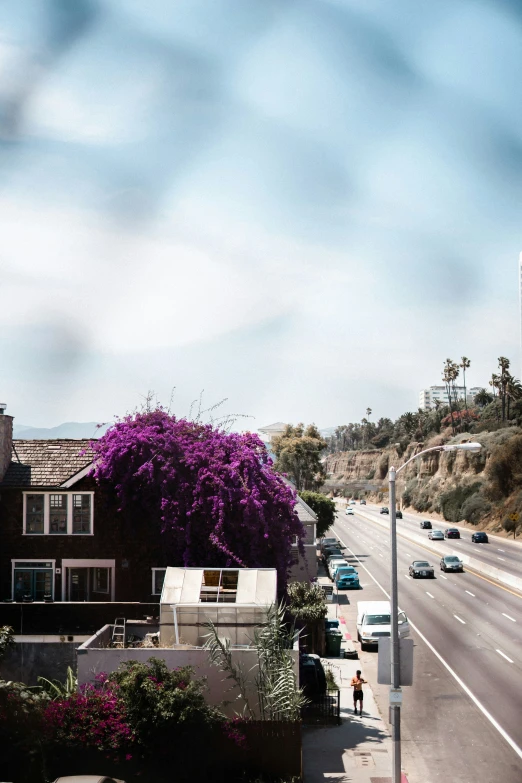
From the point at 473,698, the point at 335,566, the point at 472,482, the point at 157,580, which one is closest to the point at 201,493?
the point at 157,580

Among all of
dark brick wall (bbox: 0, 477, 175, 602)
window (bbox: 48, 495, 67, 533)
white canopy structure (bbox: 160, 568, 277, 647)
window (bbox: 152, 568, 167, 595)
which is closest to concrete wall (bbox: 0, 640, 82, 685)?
white canopy structure (bbox: 160, 568, 277, 647)

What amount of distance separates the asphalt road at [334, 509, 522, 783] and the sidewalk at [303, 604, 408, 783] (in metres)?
0.65

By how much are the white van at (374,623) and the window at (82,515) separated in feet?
45.1

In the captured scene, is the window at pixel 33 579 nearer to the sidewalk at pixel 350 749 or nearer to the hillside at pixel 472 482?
the sidewalk at pixel 350 749

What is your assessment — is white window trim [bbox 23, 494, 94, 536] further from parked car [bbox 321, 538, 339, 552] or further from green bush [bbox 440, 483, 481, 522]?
green bush [bbox 440, 483, 481, 522]

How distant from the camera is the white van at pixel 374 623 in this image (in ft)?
121

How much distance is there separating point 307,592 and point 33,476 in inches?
538

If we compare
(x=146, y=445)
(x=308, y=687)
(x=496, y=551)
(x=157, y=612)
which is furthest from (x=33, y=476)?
(x=496, y=551)

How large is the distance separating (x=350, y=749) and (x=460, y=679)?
9.21m

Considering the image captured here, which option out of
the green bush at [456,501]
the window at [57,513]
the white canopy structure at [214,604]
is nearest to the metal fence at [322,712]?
the white canopy structure at [214,604]

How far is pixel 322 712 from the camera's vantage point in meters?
25.9

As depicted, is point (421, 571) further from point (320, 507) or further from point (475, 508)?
point (475, 508)

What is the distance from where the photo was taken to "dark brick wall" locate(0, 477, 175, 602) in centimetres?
3019

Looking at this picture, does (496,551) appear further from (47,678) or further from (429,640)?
(47,678)
